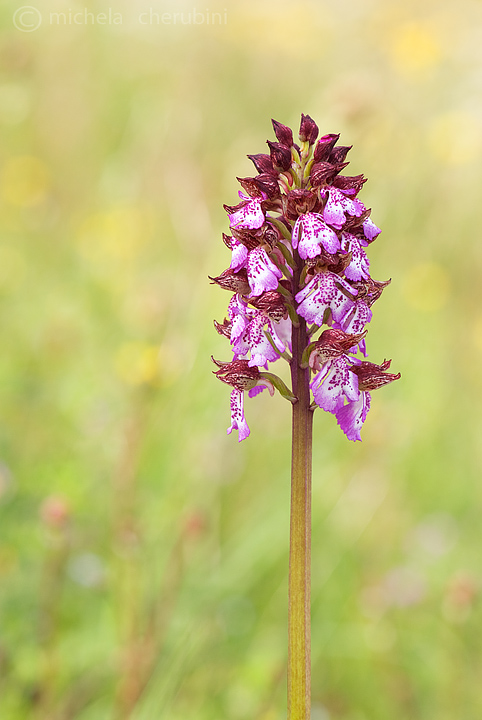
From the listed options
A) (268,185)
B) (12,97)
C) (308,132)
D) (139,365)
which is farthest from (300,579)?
(12,97)

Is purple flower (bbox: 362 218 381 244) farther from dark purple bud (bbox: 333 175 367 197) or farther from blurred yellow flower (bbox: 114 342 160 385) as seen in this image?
blurred yellow flower (bbox: 114 342 160 385)

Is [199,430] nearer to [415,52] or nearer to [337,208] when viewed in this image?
[337,208]

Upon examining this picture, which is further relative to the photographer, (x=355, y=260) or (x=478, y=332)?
(x=478, y=332)

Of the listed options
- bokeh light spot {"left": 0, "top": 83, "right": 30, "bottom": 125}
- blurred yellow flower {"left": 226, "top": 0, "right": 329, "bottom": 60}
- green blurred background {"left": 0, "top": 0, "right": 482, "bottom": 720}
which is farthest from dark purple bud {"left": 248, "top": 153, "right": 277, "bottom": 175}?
blurred yellow flower {"left": 226, "top": 0, "right": 329, "bottom": 60}

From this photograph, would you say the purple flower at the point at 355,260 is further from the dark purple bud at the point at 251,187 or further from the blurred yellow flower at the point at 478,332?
the blurred yellow flower at the point at 478,332

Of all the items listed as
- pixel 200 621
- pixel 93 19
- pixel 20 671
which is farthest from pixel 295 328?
pixel 93 19

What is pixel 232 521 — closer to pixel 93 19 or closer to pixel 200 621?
pixel 200 621
